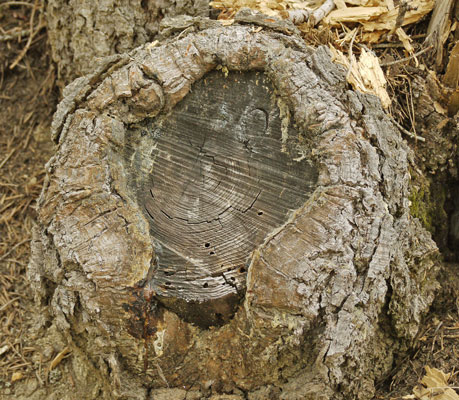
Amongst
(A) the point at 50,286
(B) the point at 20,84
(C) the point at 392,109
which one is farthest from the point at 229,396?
(B) the point at 20,84

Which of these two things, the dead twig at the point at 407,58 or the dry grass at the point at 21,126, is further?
the dry grass at the point at 21,126

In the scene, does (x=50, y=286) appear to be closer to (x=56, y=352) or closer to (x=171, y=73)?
(x=56, y=352)

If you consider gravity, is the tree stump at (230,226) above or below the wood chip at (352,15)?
below

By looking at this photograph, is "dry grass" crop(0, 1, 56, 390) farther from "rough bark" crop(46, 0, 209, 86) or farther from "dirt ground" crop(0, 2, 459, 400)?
"rough bark" crop(46, 0, 209, 86)

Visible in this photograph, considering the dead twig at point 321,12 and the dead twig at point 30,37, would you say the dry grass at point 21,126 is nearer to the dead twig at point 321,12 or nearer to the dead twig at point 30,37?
the dead twig at point 30,37

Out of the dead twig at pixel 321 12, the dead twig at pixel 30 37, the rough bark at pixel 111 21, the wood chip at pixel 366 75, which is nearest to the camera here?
the wood chip at pixel 366 75

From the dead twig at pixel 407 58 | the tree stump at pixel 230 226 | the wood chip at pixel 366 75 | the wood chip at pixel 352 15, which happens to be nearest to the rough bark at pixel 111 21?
the tree stump at pixel 230 226

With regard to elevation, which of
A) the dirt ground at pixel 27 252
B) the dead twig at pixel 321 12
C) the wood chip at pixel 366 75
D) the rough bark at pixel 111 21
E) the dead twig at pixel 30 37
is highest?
the dead twig at pixel 321 12

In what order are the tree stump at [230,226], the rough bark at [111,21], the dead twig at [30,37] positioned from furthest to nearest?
the dead twig at [30,37] < the rough bark at [111,21] < the tree stump at [230,226]
